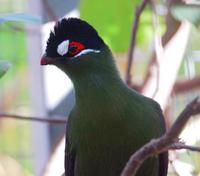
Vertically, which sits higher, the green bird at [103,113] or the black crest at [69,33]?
the black crest at [69,33]

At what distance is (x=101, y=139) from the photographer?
1496 mm

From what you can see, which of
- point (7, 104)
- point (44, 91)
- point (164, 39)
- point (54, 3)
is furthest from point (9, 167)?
point (164, 39)

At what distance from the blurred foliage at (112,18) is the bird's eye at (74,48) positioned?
0.44m

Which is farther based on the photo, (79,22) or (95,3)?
(95,3)

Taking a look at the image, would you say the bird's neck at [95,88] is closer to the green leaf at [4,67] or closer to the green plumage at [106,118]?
the green plumage at [106,118]

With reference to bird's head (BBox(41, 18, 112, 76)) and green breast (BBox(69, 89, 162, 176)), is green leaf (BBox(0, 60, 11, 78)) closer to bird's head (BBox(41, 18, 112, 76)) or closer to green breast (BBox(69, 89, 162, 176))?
bird's head (BBox(41, 18, 112, 76))

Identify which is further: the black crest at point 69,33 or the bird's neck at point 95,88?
the bird's neck at point 95,88

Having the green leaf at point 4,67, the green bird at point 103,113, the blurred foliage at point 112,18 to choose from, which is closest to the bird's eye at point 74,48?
the green bird at point 103,113

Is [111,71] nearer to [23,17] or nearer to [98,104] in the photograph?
[98,104]

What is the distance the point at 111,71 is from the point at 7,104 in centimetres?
202

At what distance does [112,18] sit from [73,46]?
60 centimetres

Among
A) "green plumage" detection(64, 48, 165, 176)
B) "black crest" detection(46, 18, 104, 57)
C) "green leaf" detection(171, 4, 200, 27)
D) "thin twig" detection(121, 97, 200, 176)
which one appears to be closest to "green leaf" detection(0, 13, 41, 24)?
"black crest" detection(46, 18, 104, 57)

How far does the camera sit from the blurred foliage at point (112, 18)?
6.24 feet

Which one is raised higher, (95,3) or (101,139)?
(95,3)
